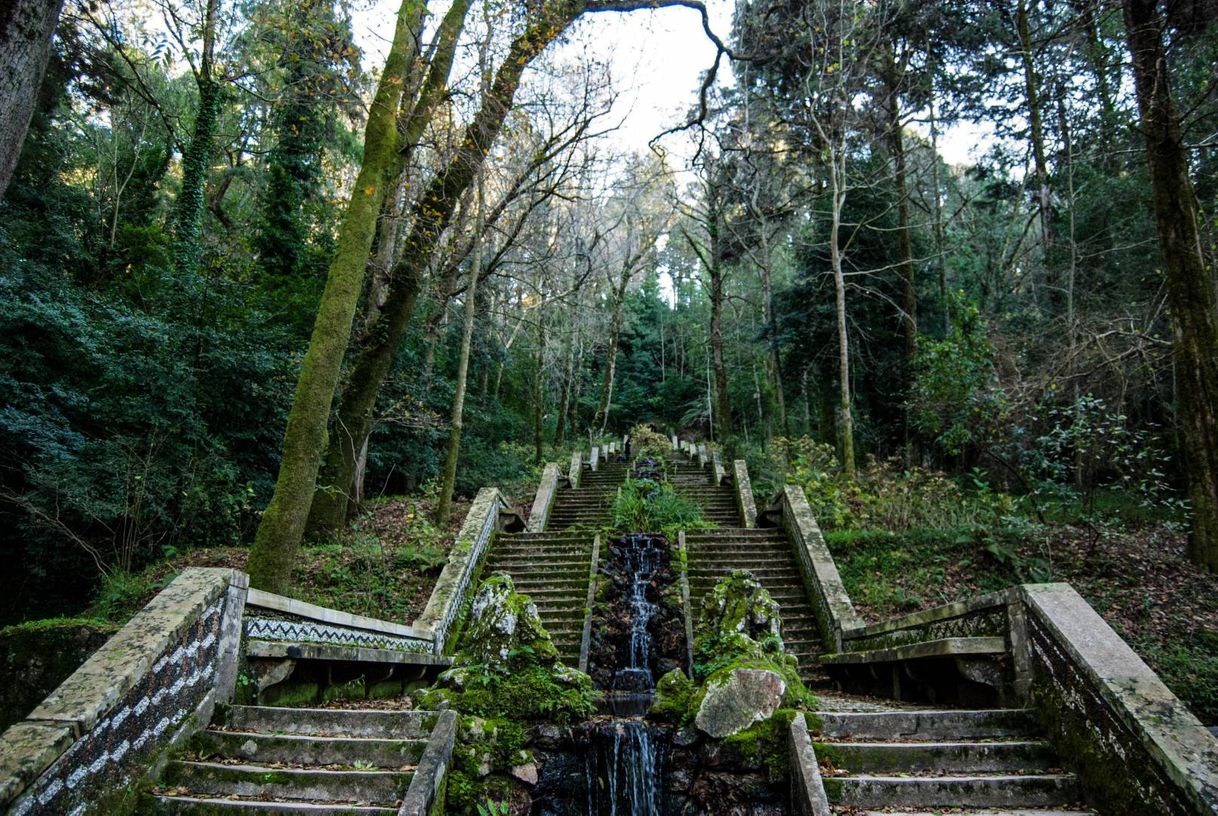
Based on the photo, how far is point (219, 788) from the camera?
3795 millimetres

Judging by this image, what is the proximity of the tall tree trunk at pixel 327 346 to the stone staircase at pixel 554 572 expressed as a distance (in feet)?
12.5

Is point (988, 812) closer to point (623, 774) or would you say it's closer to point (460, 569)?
point (623, 774)

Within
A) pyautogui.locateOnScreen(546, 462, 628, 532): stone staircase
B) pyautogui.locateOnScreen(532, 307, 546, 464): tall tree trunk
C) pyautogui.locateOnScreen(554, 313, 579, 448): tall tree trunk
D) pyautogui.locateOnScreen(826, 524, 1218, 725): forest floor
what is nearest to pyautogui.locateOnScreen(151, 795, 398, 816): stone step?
pyautogui.locateOnScreen(826, 524, 1218, 725): forest floor

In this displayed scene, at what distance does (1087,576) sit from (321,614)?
31.4 feet

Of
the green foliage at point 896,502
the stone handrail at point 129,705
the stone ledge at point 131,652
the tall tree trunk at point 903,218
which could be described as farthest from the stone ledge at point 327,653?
the tall tree trunk at point 903,218

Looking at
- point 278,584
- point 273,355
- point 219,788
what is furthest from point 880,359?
point 219,788

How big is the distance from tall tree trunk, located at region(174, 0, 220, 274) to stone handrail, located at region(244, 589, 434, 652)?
10.9 metres

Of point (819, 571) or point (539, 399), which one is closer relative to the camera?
point (819, 571)

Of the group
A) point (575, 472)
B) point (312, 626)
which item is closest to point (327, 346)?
point (312, 626)

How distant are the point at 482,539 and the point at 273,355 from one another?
16.9ft

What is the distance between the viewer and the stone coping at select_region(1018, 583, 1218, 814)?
3203 millimetres

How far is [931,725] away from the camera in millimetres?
4617

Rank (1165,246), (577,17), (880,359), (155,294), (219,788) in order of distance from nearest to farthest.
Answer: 1. (219,788)
2. (1165,246)
3. (577,17)
4. (155,294)
5. (880,359)

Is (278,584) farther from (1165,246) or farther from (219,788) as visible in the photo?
(1165,246)
